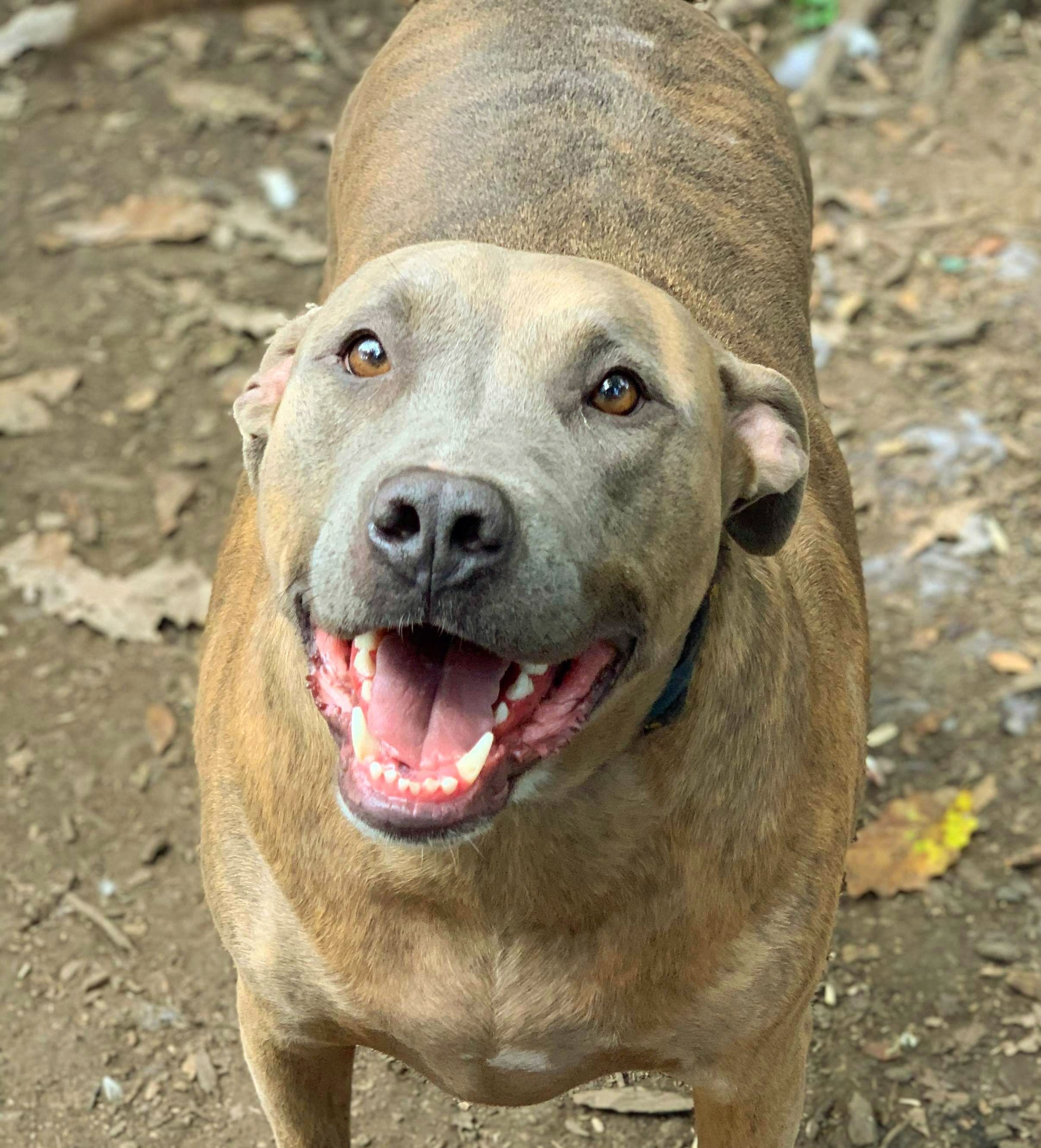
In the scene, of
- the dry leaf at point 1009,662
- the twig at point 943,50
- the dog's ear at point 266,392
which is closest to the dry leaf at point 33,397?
the dog's ear at point 266,392

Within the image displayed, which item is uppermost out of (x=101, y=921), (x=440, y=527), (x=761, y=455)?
(x=440, y=527)

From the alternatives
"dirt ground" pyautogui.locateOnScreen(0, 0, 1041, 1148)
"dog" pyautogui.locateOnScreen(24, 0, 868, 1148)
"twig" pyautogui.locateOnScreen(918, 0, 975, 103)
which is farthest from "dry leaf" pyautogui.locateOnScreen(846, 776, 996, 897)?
"twig" pyautogui.locateOnScreen(918, 0, 975, 103)

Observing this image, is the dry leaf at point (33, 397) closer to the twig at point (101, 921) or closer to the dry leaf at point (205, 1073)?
the twig at point (101, 921)

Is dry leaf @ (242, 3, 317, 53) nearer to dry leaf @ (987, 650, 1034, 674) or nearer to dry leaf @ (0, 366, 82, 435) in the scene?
dry leaf @ (0, 366, 82, 435)

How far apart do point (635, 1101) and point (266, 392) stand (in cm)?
207

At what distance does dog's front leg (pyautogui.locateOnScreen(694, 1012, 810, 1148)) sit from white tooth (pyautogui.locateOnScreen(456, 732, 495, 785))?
0.94 meters

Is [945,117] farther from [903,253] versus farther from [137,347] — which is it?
[137,347]

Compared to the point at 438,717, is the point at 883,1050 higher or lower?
lower

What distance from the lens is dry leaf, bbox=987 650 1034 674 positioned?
5.00 meters

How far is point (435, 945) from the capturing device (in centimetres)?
279

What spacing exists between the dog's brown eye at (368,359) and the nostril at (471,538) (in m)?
0.50

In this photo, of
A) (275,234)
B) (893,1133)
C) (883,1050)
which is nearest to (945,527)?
(883,1050)

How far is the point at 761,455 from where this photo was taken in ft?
9.17

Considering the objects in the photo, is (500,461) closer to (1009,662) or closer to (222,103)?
(1009,662)
